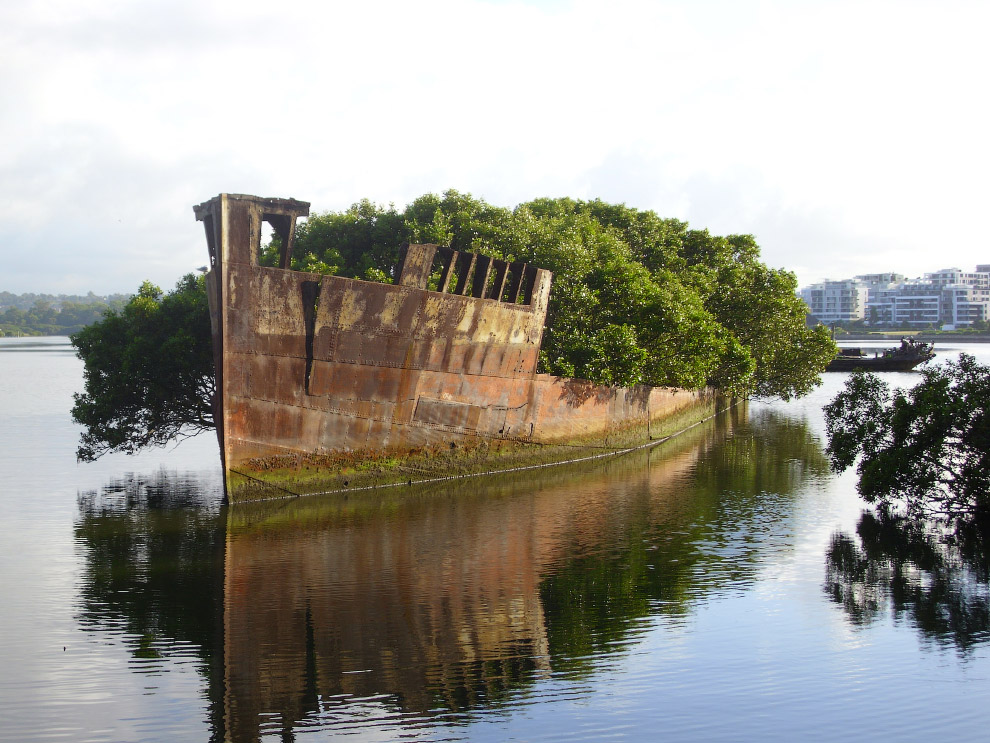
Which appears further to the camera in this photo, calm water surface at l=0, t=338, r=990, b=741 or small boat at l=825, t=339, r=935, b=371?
small boat at l=825, t=339, r=935, b=371

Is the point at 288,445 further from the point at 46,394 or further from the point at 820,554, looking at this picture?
the point at 46,394

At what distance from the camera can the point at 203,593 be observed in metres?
13.8

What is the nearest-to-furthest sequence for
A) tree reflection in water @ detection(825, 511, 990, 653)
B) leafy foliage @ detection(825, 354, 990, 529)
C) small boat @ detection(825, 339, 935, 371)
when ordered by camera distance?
tree reflection in water @ detection(825, 511, 990, 653) < leafy foliage @ detection(825, 354, 990, 529) < small boat @ detection(825, 339, 935, 371)

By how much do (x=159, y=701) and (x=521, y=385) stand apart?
15.5m

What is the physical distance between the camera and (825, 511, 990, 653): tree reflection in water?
12898 mm

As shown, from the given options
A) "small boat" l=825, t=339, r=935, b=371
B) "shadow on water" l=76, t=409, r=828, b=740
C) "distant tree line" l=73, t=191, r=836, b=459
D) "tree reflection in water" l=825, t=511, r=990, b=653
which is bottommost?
"tree reflection in water" l=825, t=511, r=990, b=653

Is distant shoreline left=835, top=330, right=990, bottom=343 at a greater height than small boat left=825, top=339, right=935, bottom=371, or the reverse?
distant shoreline left=835, top=330, right=990, bottom=343

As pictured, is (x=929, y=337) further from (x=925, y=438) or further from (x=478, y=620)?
(x=478, y=620)

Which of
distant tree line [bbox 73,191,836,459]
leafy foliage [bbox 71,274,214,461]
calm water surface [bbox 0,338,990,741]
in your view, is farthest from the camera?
distant tree line [bbox 73,191,836,459]

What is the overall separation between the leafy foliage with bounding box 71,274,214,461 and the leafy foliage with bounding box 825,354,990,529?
14833mm

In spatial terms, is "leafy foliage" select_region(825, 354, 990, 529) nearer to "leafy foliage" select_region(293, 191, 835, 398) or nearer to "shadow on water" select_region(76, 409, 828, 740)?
"shadow on water" select_region(76, 409, 828, 740)

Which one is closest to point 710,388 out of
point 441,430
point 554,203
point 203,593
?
point 554,203

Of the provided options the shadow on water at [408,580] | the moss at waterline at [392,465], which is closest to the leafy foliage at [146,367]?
the shadow on water at [408,580]

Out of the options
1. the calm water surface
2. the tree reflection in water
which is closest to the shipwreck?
the calm water surface
